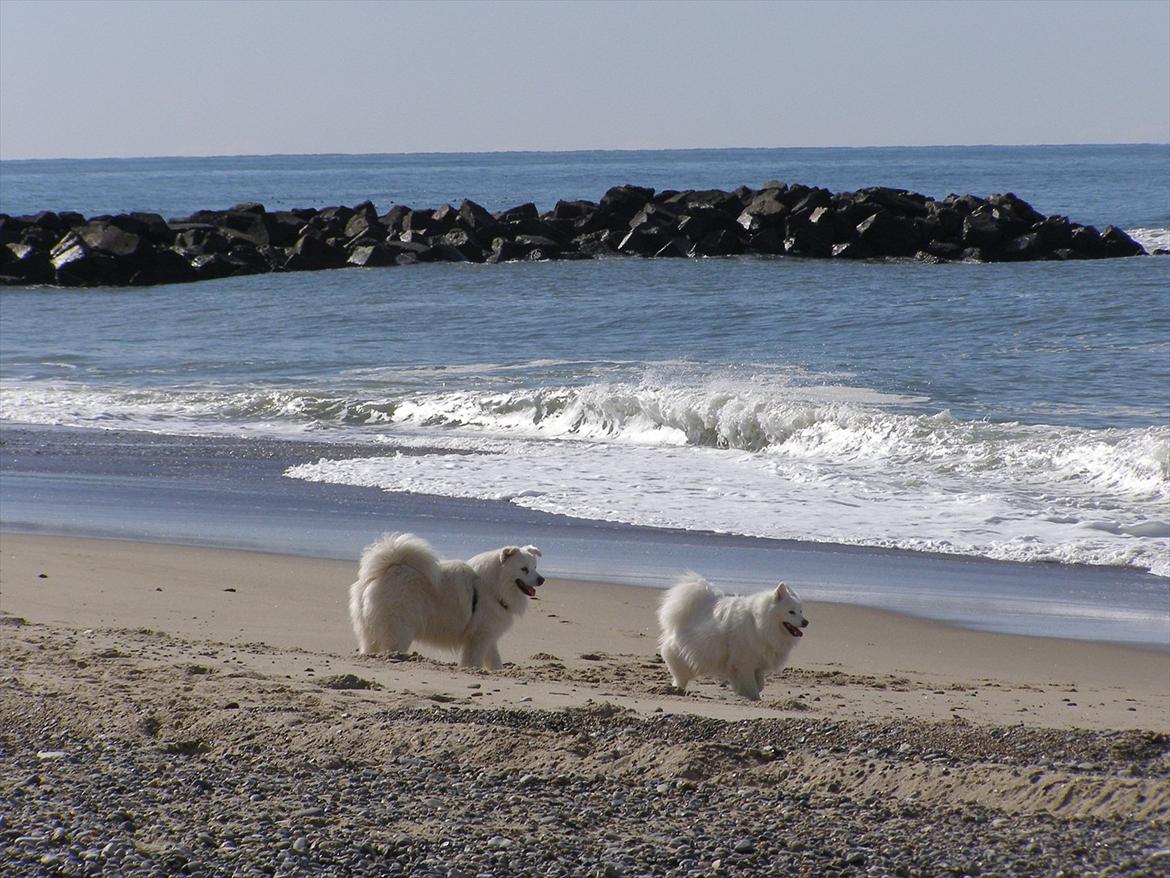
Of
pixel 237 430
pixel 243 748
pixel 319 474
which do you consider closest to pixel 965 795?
pixel 243 748

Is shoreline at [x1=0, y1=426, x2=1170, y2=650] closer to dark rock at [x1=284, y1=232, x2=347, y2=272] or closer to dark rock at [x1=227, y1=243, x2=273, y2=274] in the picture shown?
dark rock at [x1=284, y1=232, x2=347, y2=272]

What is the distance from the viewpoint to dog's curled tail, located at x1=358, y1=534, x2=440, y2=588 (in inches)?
289

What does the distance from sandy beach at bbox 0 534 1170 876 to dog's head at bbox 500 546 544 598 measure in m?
0.44

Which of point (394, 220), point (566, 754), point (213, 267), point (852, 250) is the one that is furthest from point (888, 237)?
point (566, 754)

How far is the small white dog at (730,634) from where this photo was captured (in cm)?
689

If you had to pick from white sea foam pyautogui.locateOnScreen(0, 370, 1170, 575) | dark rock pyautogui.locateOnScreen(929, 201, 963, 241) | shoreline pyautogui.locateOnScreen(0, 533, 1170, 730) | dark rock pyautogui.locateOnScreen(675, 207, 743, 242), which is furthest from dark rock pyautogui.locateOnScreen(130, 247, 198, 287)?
shoreline pyautogui.locateOnScreen(0, 533, 1170, 730)

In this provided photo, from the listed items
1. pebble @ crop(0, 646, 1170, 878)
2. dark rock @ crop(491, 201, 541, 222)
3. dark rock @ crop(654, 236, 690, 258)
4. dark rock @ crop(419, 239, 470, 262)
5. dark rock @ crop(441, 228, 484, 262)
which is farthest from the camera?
dark rock @ crop(491, 201, 541, 222)

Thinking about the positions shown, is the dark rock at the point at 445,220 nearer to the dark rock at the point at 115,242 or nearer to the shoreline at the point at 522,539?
the dark rock at the point at 115,242

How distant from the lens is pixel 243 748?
5.38 metres

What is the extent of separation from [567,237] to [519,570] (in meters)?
34.1

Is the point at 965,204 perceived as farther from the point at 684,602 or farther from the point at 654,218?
the point at 684,602

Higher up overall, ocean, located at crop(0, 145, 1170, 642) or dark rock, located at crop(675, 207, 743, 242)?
dark rock, located at crop(675, 207, 743, 242)

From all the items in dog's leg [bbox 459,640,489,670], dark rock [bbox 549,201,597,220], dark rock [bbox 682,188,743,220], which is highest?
dark rock [bbox 682,188,743,220]

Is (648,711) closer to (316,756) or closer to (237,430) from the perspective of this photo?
(316,756)
